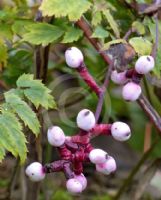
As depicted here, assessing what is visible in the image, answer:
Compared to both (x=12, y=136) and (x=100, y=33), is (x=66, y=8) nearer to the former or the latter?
(x=100, y=33)

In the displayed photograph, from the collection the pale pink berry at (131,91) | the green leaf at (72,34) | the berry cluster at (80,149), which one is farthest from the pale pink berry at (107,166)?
the green leaf at (72,34)

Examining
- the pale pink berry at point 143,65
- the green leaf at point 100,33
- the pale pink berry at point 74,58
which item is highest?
the green leaf at point 100,33

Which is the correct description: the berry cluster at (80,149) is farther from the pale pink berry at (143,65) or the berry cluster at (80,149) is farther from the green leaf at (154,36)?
the green leaf at (154,36)

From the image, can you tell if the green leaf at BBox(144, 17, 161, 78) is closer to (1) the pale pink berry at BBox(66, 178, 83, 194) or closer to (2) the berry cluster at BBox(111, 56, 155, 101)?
(2) the berry cluster at BBox(111, 56, 155, 101)

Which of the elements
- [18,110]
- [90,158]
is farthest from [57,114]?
[90,158]

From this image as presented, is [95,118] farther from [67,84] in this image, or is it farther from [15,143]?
[67,84]
